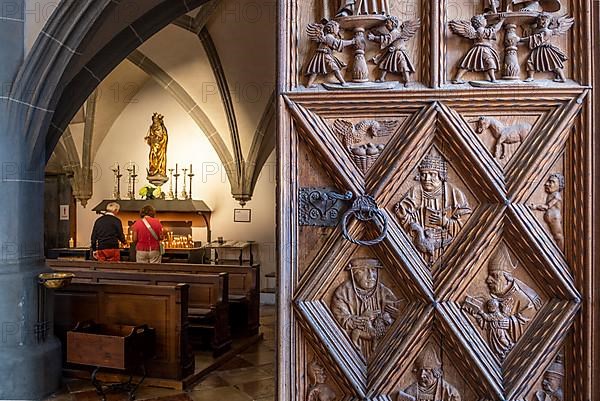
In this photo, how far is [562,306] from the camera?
1387 mm

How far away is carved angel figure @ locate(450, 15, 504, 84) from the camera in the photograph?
1.39 metres

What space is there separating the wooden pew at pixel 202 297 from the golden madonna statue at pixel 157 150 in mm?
4097

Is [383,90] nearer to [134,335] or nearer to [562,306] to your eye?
[562,306]

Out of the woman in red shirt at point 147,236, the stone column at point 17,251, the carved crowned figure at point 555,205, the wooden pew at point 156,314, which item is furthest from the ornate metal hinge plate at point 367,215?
the woman in red shirt at point 147,236

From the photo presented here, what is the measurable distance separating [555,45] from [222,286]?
14.4ft

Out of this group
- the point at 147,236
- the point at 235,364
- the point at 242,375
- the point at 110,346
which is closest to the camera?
the point at 110,346

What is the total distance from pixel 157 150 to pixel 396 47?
869 cm

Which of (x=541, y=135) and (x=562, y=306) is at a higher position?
(x=541, y=135)

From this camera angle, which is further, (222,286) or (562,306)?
(222,286)

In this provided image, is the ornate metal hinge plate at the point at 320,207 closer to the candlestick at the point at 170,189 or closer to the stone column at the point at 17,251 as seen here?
the stone column at the point at 17,251

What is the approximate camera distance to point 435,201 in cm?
145

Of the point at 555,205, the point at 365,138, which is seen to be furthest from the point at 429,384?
the point at 365,138

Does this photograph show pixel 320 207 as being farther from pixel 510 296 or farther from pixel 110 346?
pixel 110 346

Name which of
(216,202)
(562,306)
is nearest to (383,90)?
(562,306)
